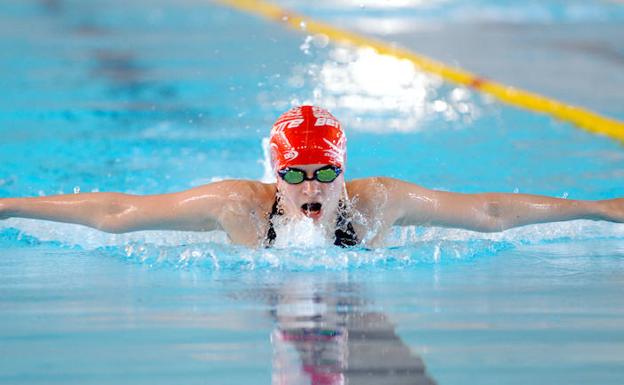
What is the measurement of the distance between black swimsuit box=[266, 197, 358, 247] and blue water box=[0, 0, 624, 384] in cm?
11

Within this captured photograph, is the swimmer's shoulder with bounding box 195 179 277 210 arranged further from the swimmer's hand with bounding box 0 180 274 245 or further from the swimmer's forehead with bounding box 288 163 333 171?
the swimmer's forehead with bounding box 288 163 333 171

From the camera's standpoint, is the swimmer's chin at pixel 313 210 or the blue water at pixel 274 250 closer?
the blue water at pixel 274 250

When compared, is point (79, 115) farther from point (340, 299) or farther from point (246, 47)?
point (340, 299)

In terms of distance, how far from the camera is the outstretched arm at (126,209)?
13.0ft

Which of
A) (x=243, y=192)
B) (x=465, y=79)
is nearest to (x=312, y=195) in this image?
(x=243, y=192)

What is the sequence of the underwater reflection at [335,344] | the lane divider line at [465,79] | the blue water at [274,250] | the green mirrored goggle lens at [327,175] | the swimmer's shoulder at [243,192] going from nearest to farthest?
the underwater reflection at [335,344]
the blue water at [274,250]
the green mirrored goggle lens at [327,175]
the swimmer's shoulder at [243,192]
the lane divider line at [465,79]

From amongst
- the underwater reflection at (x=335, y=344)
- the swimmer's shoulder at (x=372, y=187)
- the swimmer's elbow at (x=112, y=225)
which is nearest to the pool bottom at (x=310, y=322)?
the underwater reflection at (x=335, y=344)

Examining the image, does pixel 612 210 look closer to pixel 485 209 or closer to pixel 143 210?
pixel 485 209

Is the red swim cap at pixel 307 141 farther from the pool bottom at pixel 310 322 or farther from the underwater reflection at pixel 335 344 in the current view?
the underwater reflection at pixel 335 344

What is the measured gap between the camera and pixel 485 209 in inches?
164

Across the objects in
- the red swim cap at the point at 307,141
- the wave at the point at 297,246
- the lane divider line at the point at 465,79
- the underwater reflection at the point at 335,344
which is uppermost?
the lane divider line at the point at 465,79

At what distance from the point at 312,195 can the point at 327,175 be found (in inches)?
3.6

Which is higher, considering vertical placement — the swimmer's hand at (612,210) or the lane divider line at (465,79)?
the lane divider line at (465,79)

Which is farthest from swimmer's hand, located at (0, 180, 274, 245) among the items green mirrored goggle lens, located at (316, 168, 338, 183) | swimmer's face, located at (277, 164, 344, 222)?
green mirrored goggle lens, located at (316, 168, 338, 183)
